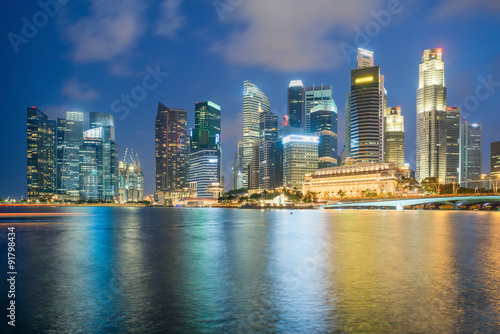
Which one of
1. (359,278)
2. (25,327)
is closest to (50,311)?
(25,327)

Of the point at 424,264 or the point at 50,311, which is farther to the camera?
the point at 424,264

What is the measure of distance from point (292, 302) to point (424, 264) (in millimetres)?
16766

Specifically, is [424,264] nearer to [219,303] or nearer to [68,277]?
[219,303]

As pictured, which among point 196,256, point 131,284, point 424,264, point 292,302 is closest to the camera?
point 292,302

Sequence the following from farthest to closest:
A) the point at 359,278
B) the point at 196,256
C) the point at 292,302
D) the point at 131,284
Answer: the point at 196,256, the point at 359,278, the point at 131,284, the point at 292,302

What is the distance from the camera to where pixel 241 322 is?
52.2 ft

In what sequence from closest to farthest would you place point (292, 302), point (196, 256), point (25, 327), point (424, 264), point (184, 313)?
point (25, 327) < point (184, 313) < point (292, 302) < point (424, 264) < point (196, 256)

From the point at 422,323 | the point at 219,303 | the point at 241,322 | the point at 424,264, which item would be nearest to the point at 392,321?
the point at 422,323

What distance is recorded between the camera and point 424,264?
30.6 m

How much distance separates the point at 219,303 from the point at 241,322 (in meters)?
3.44

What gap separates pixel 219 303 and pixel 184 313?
238 centimetres

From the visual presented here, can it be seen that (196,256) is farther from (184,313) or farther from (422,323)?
(422,323)

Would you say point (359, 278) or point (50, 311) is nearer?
point (50, 311)

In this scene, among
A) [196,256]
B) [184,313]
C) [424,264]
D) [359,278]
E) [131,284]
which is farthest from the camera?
[196,256]
